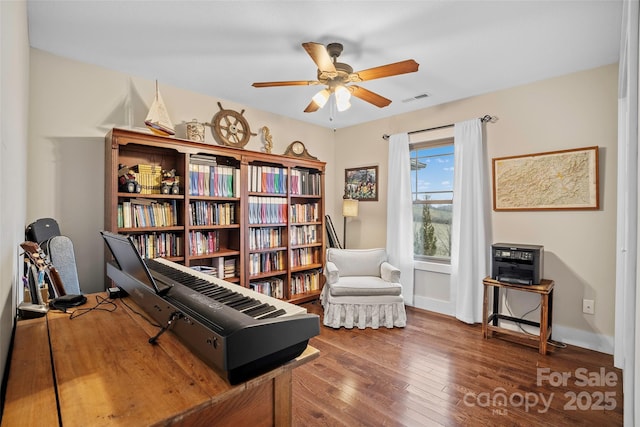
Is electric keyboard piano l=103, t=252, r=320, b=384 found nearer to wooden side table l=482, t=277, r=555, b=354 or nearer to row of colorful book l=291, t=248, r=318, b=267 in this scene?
wooden side table l=482, t=277, r=555, b=354

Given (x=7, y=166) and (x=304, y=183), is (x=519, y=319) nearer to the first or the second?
(x=304, y=183)

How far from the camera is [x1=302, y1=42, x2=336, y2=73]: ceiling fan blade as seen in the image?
1.78 m

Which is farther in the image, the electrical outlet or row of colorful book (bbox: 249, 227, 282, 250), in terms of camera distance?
row of colorful book (bbox: 249, 227, 282, 250)

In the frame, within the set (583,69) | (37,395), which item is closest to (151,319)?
(37,395)

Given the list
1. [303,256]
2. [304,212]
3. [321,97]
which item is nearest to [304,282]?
[303,256]

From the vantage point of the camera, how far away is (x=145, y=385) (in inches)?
30.8

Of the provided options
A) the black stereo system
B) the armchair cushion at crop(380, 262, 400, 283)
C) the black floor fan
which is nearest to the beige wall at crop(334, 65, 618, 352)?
the black stereo system

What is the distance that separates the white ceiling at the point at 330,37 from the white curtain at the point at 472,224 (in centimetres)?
62

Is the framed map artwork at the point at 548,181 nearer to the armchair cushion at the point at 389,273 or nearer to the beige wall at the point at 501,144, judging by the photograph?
the beige wall at the point at 501,144

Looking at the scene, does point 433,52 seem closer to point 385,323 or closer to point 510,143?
point 510,143

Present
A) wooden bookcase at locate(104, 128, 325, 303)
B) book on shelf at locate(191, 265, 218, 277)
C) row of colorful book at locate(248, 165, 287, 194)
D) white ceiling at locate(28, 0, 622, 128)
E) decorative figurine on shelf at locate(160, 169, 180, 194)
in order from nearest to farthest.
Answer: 1. white ceiling at locate(28, 0, 622, 128)
2. wooden bookcase at locate(104, 128, 325, 303)
3. decorative figurine on shelf at locate(160, 169, 180, 194)
4. book on shelf at locate(191, 265, 218, 277)
5. row of colorful book at locate(248, 165, 287, 194)

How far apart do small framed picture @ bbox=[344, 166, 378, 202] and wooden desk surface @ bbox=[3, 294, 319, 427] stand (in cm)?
353

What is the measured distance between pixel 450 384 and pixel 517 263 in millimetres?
1337

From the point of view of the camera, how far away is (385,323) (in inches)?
128
